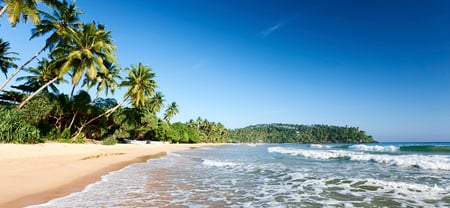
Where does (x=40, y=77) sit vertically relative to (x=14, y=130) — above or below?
above

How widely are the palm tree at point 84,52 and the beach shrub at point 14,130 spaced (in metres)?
5.72

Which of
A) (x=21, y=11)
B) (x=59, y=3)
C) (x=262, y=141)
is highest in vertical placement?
(x=59, y=3)

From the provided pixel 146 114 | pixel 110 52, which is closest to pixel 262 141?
pixel 146 114

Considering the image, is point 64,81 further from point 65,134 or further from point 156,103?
point 156,103

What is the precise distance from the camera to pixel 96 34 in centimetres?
2588

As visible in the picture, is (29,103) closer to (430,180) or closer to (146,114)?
(146,114)

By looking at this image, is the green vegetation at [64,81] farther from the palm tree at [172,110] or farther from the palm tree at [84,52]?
the palm tree at [172,110]

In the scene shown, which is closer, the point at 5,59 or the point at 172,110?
the point at 5,59

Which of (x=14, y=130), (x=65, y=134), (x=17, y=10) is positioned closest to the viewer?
(x=17, y=10)

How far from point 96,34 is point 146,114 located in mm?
21533

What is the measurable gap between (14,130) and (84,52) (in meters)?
8.71

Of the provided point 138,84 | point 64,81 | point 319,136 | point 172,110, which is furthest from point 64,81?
point 319,136

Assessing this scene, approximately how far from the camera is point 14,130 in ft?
61.8

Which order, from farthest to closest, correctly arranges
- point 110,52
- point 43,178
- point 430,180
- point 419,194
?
point 110,52 → point 430,180 → point 43,178 → point 419,194
